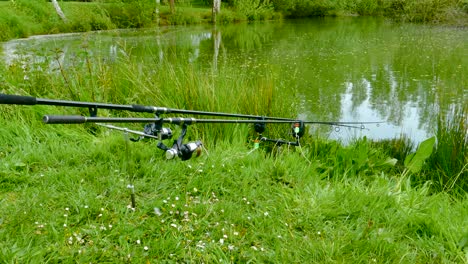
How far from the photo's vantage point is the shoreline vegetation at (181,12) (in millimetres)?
14836

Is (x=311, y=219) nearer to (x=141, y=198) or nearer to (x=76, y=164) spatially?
(x=141, y=198)

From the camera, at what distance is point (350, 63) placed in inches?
432

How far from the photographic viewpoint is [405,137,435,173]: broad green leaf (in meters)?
3.17

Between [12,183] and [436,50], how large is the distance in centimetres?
1325

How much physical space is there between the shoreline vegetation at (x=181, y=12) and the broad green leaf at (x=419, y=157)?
5.79 metres

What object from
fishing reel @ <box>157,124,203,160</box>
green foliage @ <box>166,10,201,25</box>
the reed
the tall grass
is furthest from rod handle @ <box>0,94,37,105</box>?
green foliage @ <box>166,10,201,25</box>

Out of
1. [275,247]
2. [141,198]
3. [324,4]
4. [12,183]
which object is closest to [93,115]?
[141,198]

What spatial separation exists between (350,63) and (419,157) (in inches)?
323

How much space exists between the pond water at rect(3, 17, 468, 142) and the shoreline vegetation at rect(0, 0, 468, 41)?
1.18m

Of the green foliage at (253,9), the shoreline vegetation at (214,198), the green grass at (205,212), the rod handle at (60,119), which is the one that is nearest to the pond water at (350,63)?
the shoreline vegetation at (214,198)

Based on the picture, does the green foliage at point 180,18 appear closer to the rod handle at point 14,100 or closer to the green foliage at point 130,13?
the green foliage at point 130,13

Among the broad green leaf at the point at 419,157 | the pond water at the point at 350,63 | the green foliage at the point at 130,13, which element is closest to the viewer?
the broad green leaf at the point at 419,157

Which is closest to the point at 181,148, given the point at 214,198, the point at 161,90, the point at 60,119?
the point at 214,198

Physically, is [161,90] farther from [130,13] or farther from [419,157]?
[130,13]
